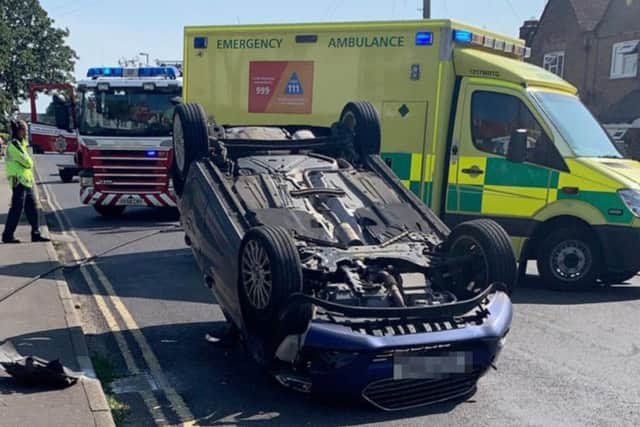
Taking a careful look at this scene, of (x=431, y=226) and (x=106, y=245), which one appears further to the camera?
(x=106, y=245)

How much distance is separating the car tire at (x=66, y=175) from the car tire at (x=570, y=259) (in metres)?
18.7

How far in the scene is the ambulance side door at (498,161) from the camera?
844cm

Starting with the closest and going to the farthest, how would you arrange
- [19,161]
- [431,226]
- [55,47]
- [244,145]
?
[431,226], [244,145], [19,161], [55,47]

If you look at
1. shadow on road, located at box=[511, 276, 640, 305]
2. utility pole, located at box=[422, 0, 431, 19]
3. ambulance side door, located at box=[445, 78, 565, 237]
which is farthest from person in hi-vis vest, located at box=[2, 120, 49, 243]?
utility pole, located at box=[422, 0, 431, 19]

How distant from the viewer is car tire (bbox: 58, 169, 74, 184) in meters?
23.6

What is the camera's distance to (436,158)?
29.5 ft

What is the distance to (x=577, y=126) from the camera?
28.3 feet

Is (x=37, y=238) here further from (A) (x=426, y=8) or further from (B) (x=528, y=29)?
(B) (x=528, y=29)

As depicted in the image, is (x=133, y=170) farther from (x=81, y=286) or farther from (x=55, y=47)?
(x=55, y=47)

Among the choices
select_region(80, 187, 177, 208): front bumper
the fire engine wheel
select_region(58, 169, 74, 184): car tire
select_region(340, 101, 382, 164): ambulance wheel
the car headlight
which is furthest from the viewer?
select_region(58, 169, 74, 184): car tire


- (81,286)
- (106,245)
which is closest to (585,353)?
(81,286)

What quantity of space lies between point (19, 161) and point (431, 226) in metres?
7.02

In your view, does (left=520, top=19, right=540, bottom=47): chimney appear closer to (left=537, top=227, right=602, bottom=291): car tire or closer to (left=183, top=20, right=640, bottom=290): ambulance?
Answer: (left=183, top=20, right=640, bottom=290): ambulance

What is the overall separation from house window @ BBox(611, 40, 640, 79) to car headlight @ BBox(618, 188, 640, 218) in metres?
25.3
